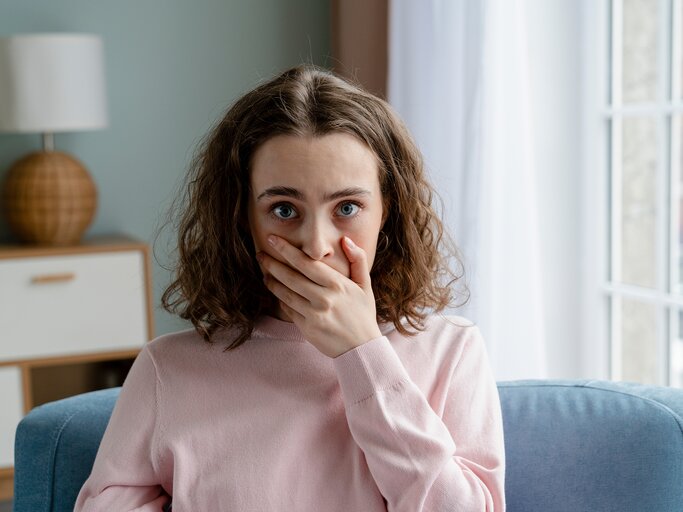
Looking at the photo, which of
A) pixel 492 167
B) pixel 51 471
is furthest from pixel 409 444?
pixel 492 167

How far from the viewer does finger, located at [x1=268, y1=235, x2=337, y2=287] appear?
4.03 ft

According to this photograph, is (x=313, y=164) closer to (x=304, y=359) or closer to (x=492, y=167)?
(x=304, y=359)

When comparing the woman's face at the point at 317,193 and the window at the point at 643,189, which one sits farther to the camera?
the window at the point at 643,189

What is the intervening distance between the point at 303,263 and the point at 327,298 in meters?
0.05

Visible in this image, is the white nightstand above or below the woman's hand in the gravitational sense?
below

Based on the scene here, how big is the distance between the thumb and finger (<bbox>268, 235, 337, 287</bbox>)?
1.4 inches

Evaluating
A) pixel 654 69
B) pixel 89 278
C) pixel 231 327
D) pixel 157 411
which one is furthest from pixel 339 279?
pixel 89 278

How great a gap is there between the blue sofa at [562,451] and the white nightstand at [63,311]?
161cm

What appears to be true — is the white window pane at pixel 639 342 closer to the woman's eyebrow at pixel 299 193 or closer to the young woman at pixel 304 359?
the young woman at pixel 304 359

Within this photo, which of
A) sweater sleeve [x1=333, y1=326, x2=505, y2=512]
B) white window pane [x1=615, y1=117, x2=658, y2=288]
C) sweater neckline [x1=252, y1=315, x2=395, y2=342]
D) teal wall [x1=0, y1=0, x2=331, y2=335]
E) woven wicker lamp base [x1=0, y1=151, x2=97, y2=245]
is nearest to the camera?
sweater sleeve [x1=333, y1=326, x2=505, y2=512]

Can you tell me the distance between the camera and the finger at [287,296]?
1.25 metres

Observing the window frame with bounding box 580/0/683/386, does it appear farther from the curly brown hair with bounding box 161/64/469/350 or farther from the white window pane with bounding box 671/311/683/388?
the curly brown hair with bounding box 161/64/469/350

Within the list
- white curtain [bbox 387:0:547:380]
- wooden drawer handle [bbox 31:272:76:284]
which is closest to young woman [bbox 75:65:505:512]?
white curtain [bbox 387:0:547:380]

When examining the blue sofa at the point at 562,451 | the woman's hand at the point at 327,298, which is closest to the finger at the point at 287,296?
the woman's hand at the point at 327,298
